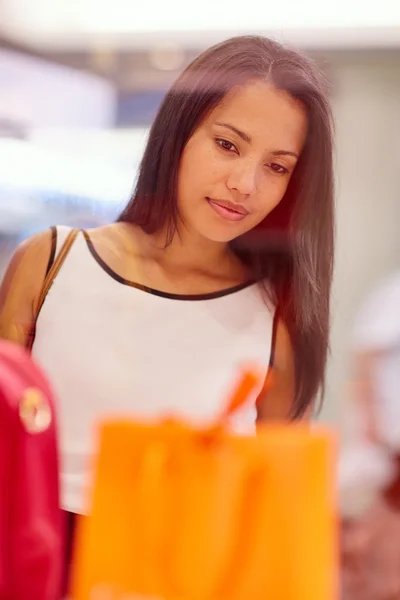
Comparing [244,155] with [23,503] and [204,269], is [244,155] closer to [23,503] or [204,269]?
[204,269]

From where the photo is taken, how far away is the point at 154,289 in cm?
135

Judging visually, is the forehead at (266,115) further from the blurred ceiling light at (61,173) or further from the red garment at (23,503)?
the red garment at (23,503)

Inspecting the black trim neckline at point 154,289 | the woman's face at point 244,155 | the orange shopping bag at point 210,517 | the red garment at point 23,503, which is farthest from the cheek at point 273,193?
the red garment at point 23,503

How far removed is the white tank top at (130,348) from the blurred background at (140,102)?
11 cm

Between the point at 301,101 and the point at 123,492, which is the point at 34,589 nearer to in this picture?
the point at 123,492

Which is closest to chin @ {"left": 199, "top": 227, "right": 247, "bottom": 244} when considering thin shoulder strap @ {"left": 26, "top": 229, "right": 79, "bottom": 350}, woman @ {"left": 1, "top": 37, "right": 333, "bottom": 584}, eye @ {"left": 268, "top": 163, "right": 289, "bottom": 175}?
woman @ {"left": 1, "top": 37, "right": 333, "bottom": 584}

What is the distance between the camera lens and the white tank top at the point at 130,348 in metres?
1.33

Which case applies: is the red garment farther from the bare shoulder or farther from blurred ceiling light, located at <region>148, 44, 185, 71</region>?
blurred ceiling light, located at <region>148, 44, 185, 71</region>

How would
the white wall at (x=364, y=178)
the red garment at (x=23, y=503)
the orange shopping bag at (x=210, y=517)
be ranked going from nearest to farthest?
the orange shopping bag at (x=210, y=517) → the red garment at (x=23, y=503) → the white wall at (x=364, y=178)

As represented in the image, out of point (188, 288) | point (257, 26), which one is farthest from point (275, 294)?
point (257, 26)

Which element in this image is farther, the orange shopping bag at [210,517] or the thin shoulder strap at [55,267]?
the thin shoulder strap at [55,267]

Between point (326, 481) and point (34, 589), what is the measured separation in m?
0.42

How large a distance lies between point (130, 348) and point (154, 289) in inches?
3.9

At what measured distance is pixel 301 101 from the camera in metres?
1.28
